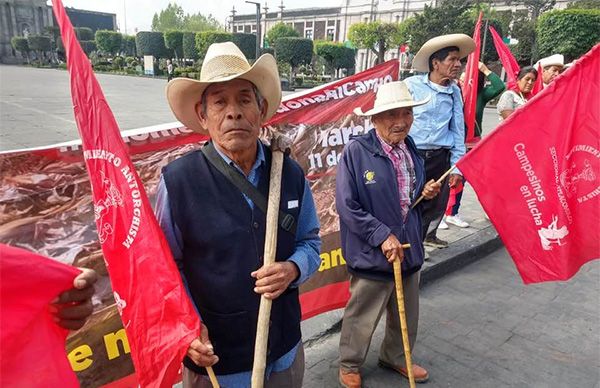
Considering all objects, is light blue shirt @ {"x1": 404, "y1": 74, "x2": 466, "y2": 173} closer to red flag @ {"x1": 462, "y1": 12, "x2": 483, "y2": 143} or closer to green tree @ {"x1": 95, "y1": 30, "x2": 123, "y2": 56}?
red flag @ {"x1": 462, "y1": 12, "x2": 483, "y2": 143}

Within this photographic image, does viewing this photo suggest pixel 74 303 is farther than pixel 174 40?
No

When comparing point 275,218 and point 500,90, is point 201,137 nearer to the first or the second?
point 275,218

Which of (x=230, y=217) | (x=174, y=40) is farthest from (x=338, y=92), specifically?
(x=174, y=40)

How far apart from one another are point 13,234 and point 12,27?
82349mm

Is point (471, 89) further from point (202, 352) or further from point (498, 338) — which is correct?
point (202, 352)

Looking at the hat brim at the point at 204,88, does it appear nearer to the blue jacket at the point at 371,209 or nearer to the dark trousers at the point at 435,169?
the blue jacket at the point at 371,209

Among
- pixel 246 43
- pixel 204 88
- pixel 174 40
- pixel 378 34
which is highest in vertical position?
pixel 378 34

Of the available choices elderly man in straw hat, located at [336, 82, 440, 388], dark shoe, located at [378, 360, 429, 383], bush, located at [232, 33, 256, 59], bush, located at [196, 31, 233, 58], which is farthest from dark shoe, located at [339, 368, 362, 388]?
bush, located at [196, 31, 233, 58]

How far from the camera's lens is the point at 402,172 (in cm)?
265

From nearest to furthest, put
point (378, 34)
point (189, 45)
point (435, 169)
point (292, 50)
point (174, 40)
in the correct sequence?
point (435, 169) → point (292, 50) → point (189, 45) → point (174, 40) → point (378, 34)

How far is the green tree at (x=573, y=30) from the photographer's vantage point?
93.1 ft

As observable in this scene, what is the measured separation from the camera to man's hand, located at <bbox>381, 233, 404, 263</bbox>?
8.13ft

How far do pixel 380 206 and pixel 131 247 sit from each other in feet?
4.85

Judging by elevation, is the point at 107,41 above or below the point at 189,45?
above
